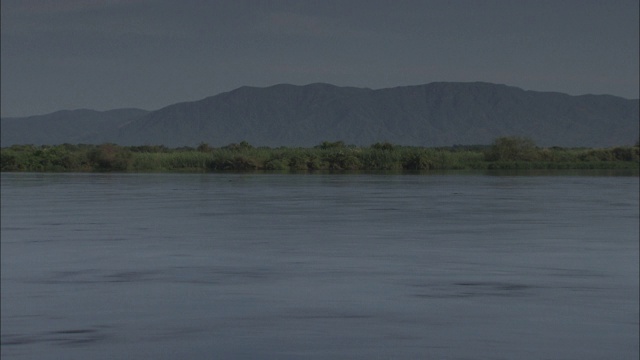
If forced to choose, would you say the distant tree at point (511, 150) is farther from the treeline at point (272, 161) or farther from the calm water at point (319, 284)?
the calm water at point (319, 284)

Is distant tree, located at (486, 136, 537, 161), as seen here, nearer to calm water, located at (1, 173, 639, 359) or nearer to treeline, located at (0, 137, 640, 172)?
treeline, located at (0, 137, 640, 172)

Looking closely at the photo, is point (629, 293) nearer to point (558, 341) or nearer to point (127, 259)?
point (558, 341)

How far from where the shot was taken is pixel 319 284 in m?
8.62

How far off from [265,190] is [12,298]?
672 inches

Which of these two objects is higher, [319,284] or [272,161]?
[272,161]

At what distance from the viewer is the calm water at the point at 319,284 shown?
6.37m

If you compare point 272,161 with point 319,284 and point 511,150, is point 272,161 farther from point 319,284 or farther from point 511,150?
point 319,284

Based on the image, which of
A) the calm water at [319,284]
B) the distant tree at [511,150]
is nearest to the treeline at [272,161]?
the distant tree at [511,150]

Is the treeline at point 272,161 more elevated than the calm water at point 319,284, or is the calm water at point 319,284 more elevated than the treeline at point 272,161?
the treeline at point 272,161

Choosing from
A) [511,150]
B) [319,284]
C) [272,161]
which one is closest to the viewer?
[319,284]

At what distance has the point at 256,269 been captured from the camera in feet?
31.4

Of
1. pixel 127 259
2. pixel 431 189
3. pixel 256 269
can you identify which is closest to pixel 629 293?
pixel 256 269

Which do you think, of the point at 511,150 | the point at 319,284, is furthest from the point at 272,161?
the point at 319,284

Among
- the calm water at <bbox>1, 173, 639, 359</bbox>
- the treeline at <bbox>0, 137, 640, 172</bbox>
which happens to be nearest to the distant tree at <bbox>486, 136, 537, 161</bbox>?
the treeline at <bbox>0, 137, 640, 172</bbox>
